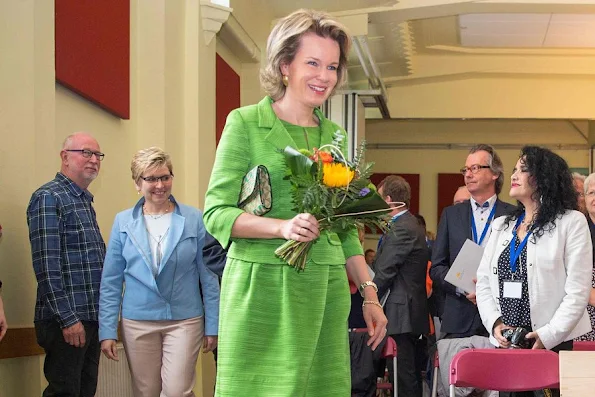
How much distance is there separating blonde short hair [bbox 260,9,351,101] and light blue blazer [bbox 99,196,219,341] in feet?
8.03

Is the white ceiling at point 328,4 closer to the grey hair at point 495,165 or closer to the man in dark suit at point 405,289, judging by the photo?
the man in dark suit at point 405,289

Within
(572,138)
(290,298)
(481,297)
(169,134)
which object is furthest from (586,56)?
(290,298)

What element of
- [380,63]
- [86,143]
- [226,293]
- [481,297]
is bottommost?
[481,297]

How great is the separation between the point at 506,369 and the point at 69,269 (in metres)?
2.15

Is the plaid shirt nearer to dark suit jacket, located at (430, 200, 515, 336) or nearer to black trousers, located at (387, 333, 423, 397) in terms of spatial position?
dark suit jacket, located at (430, 200, 515, 336)

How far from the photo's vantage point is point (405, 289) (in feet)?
19.9

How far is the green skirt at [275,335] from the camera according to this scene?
211cm

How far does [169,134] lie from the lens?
22.7 feet

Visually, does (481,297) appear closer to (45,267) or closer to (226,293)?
(45,267)

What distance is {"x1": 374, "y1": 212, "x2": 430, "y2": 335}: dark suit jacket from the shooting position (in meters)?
5.97

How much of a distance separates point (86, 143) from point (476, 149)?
243 cm

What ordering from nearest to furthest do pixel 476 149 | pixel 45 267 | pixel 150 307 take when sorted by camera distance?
1. pixel 45 267
2. pixel 150 307
3. pixel 476 149

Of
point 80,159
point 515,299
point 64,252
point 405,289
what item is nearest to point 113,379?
point 64,252

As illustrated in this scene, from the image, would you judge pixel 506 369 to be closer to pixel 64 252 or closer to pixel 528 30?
pixel 64 252
